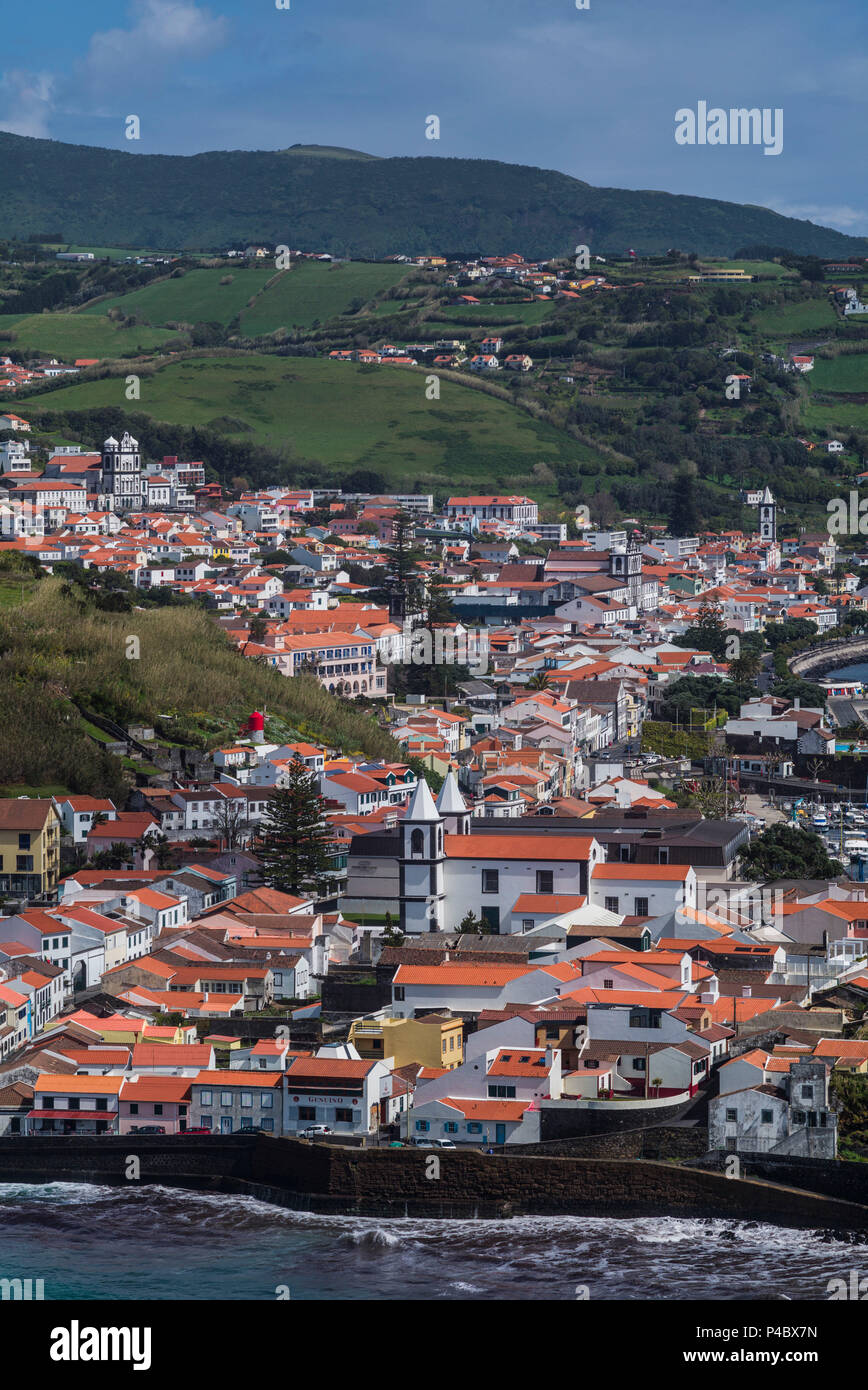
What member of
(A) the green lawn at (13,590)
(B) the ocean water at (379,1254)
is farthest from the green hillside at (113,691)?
(B) the ocean water at (379,1254)

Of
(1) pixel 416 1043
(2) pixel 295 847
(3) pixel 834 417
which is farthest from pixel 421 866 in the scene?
(3) pixel 834 417

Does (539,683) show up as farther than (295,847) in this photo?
Yes

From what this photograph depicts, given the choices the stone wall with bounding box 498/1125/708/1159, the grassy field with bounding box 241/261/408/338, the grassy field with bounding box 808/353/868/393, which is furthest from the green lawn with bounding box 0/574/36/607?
the grassy field with bounding box 241/261/408/338

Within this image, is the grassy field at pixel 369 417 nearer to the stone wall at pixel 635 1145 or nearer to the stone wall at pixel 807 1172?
the stone wall at pixel 635 1145

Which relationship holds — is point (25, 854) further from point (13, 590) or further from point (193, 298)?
point (193, 298)

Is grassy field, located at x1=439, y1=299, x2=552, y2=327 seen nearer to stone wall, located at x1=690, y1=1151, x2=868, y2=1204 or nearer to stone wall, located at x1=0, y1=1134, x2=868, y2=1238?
stone wall, located at x1=0, y1=1134, x2=868, y2=1238

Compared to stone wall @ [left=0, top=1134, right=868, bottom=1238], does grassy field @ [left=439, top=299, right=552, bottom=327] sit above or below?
above
